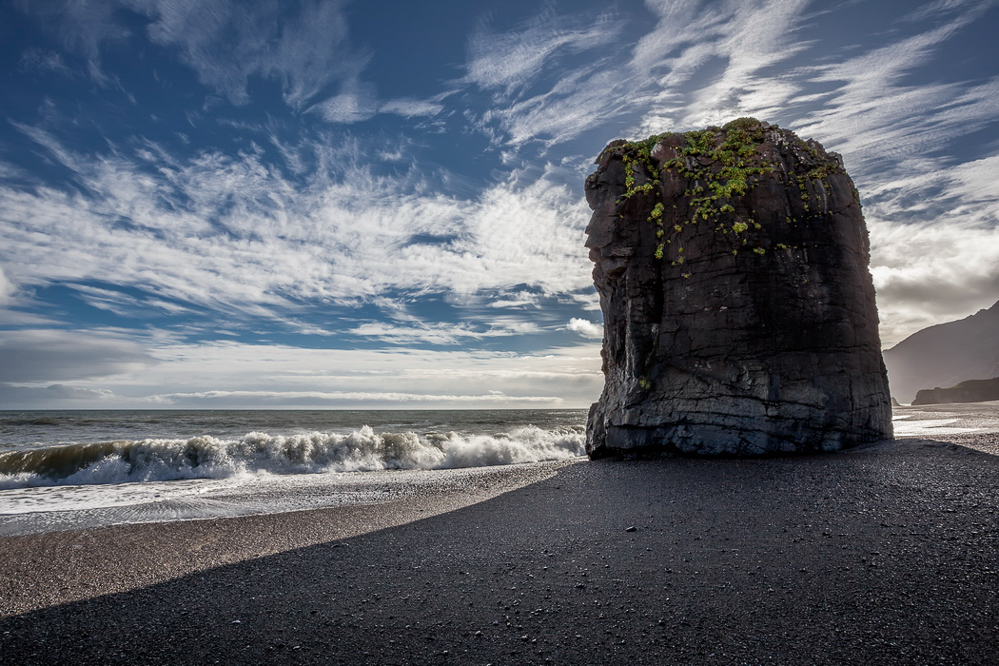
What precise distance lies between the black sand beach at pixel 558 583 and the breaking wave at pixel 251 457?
33.4 ft

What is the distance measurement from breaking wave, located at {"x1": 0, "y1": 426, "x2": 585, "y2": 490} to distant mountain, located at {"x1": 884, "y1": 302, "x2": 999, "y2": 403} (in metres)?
147

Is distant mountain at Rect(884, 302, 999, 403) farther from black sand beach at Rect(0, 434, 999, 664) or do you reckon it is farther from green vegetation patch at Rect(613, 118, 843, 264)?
black sand beach at Rect(0, 434, 999, 664)

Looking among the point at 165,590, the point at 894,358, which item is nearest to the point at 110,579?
the point at 165,590

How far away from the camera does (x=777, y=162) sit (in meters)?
13.3

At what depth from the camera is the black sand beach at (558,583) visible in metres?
3.64

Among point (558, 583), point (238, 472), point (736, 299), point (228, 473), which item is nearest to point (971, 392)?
point (736, 299)

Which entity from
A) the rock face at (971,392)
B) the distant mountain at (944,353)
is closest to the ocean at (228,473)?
the rock face at (971,392)

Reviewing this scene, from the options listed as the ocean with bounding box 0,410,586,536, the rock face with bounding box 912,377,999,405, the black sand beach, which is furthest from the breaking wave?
the rock face with bounding box 912,377,999,405

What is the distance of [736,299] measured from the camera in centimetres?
1241

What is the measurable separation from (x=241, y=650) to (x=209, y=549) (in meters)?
3.67

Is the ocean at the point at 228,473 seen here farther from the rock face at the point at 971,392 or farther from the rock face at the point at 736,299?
the rock face at the point at 971,392

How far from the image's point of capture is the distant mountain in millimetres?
127750

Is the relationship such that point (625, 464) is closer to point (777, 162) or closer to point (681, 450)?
point (681, 450)

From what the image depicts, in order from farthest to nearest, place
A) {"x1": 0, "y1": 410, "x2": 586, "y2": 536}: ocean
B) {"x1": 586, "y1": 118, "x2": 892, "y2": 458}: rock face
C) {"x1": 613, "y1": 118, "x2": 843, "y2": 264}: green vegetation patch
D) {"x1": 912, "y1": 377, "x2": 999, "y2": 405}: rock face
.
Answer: {"x1": 912, "y1": 377, "x2": 999, "y2": 405}: rock face → {"x1": 613, "y1": 118, "x2": 843, "y2": 264}: green vegetation patch → {"x1": 586, "y1": 118, "x2": 892, "y2": 458}: rock face → {"x1": 0, "y1": 410, "x2": 586, "y2": 536}: ocean
